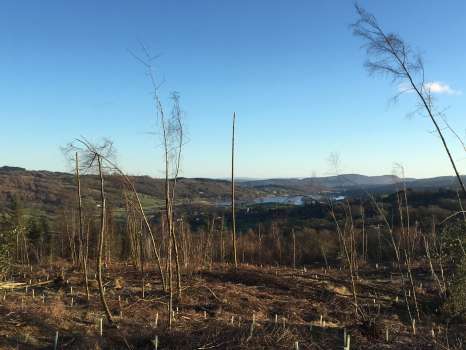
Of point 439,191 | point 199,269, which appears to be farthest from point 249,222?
point 199,269

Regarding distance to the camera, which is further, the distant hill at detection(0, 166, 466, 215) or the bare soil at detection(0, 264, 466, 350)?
the distant hill at detection(0, 166, 466, 215)

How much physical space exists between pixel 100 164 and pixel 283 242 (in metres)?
46.9

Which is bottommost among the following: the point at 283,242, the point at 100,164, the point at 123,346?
the point at 283,242

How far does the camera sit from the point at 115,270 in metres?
24.6

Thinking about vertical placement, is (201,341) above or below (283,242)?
above

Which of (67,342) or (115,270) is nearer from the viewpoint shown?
(67,342)

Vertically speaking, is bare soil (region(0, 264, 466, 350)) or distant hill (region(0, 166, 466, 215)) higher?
distant hill (region(0, 166, 466, 215))

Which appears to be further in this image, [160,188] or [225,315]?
[160,188]

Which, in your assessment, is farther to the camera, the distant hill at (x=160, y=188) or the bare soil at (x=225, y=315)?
the distant hill at (x=160, y=188)

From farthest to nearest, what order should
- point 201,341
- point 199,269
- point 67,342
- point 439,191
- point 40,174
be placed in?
point 40,174
point 439,191
point 199,269
point 67,342
point 201,341

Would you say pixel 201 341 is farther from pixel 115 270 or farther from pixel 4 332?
pixel 115 270

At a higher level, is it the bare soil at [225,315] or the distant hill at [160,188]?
the distant hill at [160,188]

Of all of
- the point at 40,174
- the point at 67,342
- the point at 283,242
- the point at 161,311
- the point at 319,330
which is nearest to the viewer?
the point at 67,342

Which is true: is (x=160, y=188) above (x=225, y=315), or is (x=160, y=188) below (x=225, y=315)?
above
